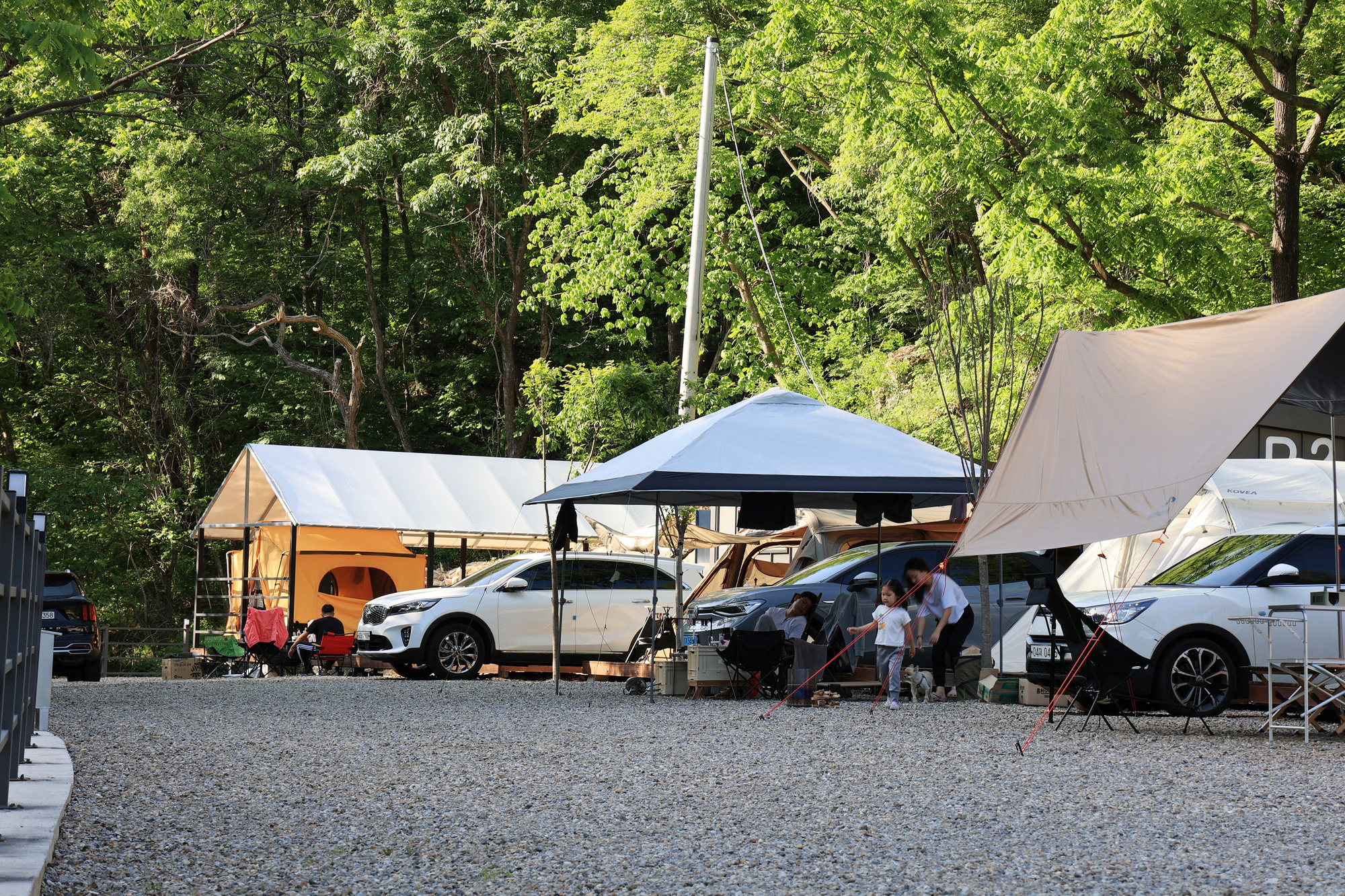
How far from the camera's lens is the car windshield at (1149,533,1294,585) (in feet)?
36.1

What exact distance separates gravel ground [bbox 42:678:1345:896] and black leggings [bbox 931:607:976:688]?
2566mm

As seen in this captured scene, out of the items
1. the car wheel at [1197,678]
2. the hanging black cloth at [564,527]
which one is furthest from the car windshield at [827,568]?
the car wheel at [1197,678]

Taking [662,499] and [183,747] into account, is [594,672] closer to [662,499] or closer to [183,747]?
[662,499]

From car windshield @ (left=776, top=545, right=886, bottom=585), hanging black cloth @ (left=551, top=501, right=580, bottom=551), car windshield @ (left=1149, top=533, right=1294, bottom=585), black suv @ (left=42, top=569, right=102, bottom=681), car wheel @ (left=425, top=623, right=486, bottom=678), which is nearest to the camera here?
car windshield @ (left=1149, top=533, right=1294, bottom=585)

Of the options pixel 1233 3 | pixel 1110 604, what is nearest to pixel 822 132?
pixel 1233 3

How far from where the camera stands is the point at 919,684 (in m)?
13.6

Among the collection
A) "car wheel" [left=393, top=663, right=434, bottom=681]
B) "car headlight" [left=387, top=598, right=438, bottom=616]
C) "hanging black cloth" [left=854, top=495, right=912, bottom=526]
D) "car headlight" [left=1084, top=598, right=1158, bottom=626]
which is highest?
"hanging black cloth" [left=854, top=495, right=912, bottom=526]

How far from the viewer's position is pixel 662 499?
16.1 meters

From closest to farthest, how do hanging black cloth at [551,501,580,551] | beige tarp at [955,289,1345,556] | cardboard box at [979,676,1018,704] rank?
beige tarp at [955,289,1345,556] → cardboard box at [979,676,1018,704] → hanging black cloth at [551,501,580,551]

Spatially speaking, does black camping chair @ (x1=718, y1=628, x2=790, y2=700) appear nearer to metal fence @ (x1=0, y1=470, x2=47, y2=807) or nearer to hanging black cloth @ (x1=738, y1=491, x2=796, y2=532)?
hanging black cloth @ (x1=738, y1=491, x2=796, y2=532)

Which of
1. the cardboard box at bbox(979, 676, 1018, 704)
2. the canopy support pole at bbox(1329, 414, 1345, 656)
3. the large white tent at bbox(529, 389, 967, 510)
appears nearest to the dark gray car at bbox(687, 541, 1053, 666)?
the cardboard box at bbox(979, 676, 1018, 704)

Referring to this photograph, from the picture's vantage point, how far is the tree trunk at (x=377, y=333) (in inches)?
1326

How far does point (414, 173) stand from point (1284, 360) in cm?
2521

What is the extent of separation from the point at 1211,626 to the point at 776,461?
4.19 meters
